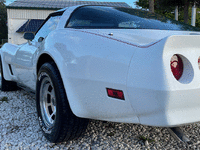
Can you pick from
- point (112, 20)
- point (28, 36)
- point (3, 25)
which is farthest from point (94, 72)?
point (3, 25)

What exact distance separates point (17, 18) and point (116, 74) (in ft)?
86.9

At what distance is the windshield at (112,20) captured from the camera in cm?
224

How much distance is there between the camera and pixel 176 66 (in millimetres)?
1504

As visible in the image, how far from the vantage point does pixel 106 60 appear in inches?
65.7

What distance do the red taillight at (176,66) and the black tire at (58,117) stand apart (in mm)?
983

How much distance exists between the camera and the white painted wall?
25406mm

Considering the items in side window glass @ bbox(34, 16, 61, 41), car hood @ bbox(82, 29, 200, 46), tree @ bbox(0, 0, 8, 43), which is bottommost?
tree @ bbox(0, 0, 8, 43)

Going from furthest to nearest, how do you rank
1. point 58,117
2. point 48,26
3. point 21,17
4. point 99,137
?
point 21,17 → point 48,26 → point 99,137 → point 58,117

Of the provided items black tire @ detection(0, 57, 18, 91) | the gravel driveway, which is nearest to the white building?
black tire @ detection(0, 57, 18, 91)

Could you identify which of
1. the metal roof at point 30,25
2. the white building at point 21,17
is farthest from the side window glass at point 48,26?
the white building at point 21,17

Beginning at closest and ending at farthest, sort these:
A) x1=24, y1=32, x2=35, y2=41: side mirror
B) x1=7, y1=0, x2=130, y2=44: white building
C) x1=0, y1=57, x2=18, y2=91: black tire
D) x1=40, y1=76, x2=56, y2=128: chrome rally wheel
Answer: x1=40, y1=76, x2=56, y2=128: chrome rally wheel < x1=24, y1=32, x2=35, y2=41: side mirror < x1=0, y1=57, x2=18, y2=91: black tire < x1=7, y1=0, x2=130, y2=44: white building

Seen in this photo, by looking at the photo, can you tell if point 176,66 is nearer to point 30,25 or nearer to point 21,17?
point 30,25

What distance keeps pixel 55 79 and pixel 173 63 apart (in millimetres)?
1069

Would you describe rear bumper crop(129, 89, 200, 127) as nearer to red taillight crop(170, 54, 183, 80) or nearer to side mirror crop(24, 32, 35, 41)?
red taillight crop(170, 54, 183, 80)
